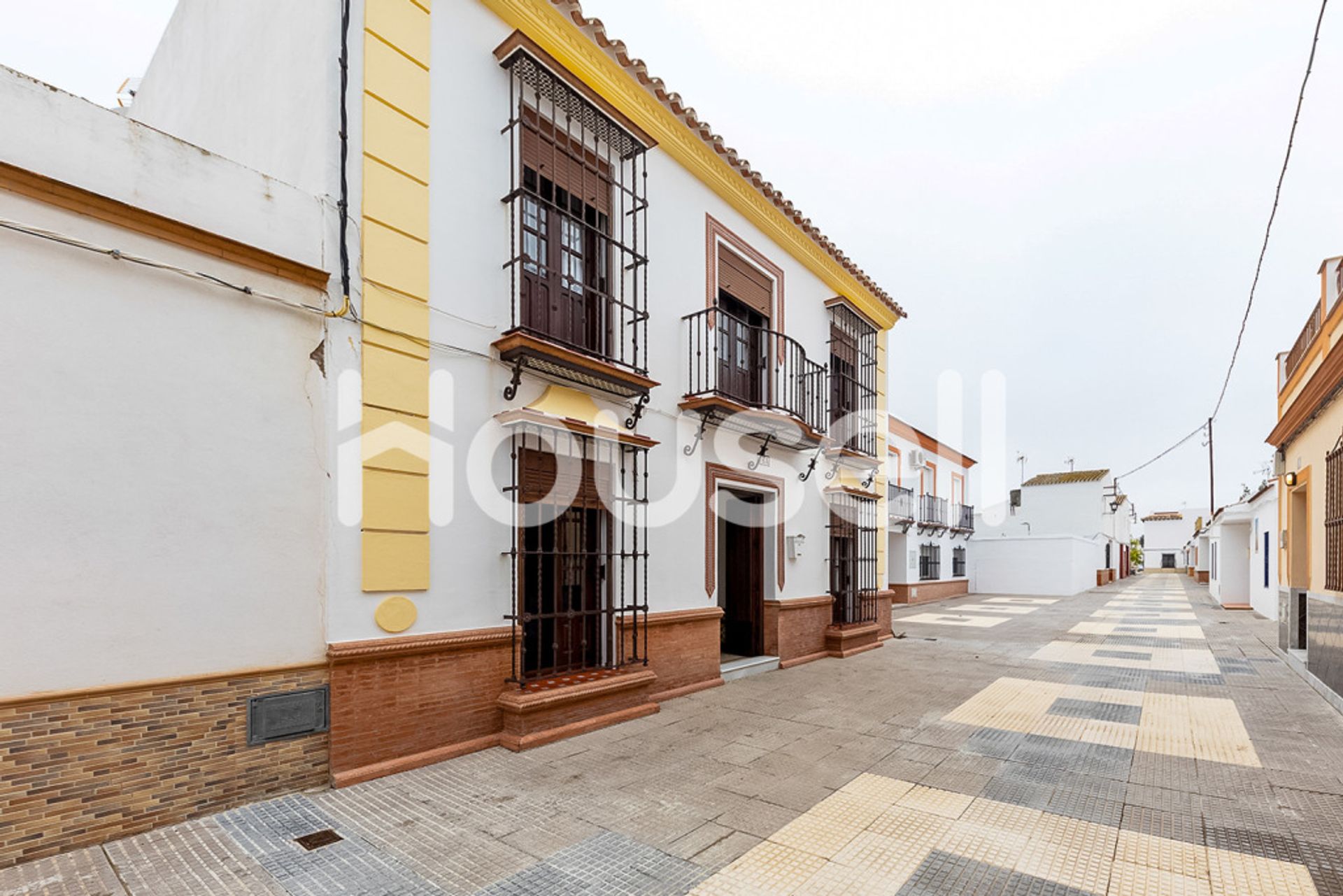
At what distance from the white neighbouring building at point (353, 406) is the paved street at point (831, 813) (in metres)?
0.42

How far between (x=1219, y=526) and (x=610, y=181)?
2168 cm

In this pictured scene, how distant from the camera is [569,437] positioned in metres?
5.43

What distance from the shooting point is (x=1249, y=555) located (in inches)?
679

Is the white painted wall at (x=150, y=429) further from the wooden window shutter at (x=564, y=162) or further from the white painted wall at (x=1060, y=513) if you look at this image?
the white painted wall at (x=1060, y=513)

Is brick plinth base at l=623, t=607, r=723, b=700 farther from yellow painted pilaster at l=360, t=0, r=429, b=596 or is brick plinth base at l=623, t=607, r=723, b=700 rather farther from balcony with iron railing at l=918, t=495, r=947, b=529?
balcony with iron railing at l=918, t=495, r=947, b=529

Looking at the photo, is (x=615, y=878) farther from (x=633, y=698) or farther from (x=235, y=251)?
(x=235, y=251)

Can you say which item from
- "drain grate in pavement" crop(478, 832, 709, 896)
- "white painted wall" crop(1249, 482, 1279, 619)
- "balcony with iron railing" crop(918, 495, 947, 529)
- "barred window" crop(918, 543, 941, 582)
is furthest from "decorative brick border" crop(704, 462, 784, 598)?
"barred window" crop(918, 543, 941, 582)

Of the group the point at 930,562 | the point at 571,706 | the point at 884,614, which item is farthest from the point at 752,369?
the point at 930,562

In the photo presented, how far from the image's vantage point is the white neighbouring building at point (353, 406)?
3.28 m

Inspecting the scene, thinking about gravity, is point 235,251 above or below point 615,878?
above

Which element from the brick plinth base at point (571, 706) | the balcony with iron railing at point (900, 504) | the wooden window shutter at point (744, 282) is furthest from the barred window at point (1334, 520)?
the balcony with iron railing at point (900, 504)

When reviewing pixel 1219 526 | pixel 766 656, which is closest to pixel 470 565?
pixel 766 656

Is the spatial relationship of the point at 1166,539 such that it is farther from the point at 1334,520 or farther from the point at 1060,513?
the point at 1334,520

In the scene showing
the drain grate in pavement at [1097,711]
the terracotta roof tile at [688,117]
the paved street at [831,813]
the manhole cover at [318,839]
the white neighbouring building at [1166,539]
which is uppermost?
the terracotta roof tile at [688,117]
